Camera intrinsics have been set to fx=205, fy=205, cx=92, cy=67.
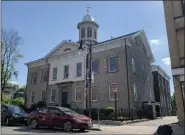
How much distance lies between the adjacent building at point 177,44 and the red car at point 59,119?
5734 mm

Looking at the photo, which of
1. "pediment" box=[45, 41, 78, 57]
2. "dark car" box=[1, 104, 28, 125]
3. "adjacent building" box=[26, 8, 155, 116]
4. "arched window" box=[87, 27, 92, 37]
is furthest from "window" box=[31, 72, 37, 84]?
"dark car" box=[1, 104, 28, 125]

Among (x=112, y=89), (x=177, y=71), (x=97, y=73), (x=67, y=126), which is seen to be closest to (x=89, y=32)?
(x=97, y=73)

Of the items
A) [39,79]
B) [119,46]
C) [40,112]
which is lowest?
[40,112]

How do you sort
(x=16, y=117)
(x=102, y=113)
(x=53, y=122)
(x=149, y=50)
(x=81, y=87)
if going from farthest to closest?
(x=149, y=50)
(x=81, y=87)
(x=102, y=113)
(x=16, y=117)
(x=53, y=122)

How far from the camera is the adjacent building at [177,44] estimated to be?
11.1 m

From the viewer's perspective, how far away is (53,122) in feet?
44.2

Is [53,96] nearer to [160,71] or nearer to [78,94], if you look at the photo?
[78,94]

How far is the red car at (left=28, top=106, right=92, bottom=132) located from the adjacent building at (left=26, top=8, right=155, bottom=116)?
415 inches

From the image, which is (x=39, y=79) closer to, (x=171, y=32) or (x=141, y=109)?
(x=141, y=109)

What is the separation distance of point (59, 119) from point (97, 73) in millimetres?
13438

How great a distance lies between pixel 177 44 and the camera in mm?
11227

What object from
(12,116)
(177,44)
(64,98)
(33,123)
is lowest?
(33,123)

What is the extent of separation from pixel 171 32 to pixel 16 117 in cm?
1248

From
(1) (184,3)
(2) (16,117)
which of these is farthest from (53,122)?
(1) (184,3)
